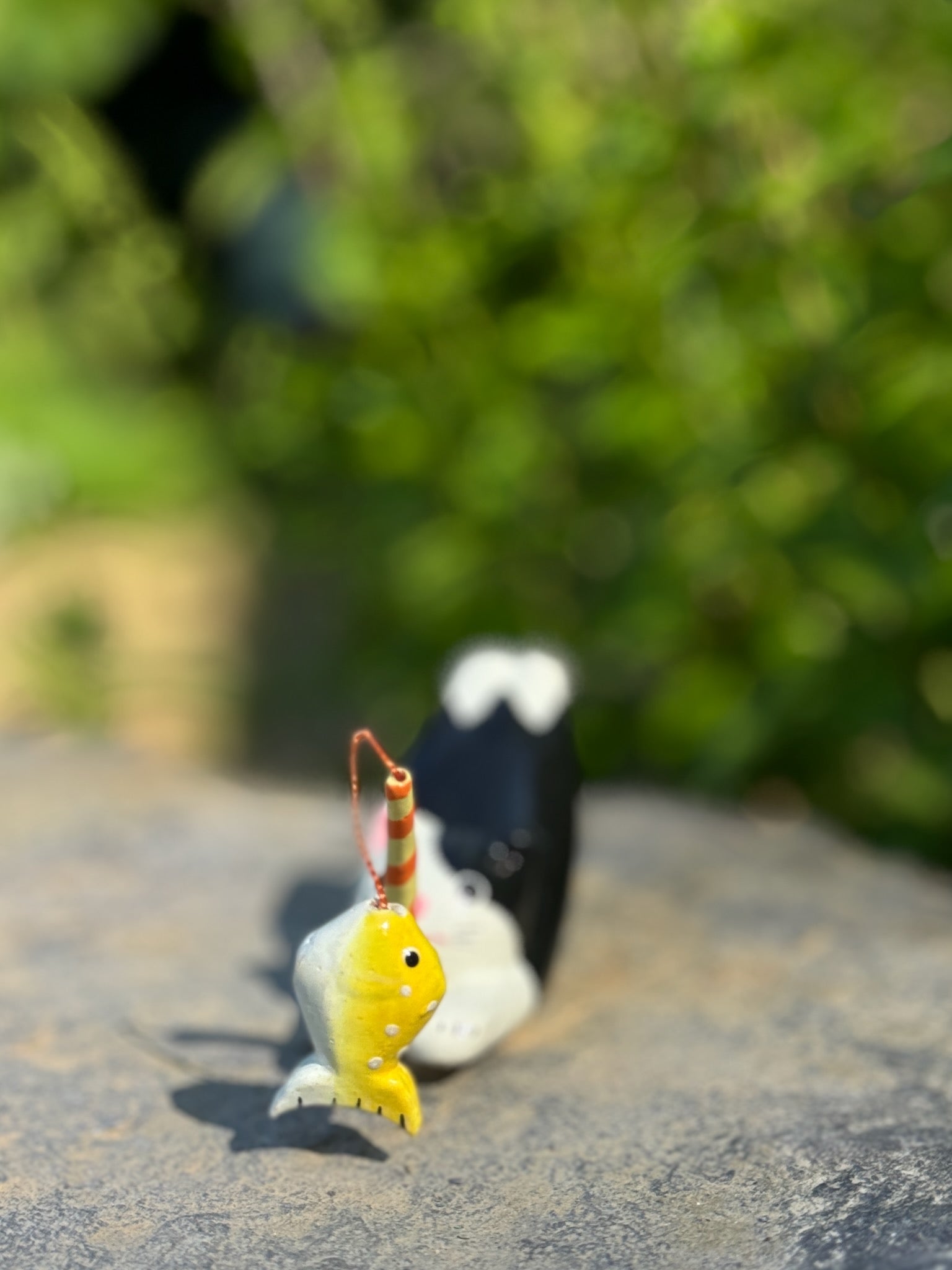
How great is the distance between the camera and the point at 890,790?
1846 mm

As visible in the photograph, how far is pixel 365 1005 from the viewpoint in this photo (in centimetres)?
90

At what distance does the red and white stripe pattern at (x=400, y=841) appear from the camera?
3.04ft

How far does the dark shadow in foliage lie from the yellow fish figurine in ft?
0.64

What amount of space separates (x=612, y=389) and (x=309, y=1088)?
1098 mm

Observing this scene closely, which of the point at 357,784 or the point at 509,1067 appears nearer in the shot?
the point at 357,784

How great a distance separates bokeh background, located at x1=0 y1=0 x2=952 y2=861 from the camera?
156 cm

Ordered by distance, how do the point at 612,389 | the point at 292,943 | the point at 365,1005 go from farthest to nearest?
the point at 612,389 < the point at 292,943 < the point at 365,1005

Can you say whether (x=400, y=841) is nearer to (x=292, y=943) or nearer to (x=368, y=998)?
(x=368, y=998)

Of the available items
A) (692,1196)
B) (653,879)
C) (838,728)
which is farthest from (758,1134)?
(838,728)

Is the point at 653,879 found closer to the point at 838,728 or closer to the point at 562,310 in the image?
the point at 838,728

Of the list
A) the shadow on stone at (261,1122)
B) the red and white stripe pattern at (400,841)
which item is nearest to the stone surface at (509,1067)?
the shadow on stone at (261,1122)

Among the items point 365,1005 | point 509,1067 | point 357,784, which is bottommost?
point 509,1067

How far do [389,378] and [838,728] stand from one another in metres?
0.80

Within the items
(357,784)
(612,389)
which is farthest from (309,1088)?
(612,389)
